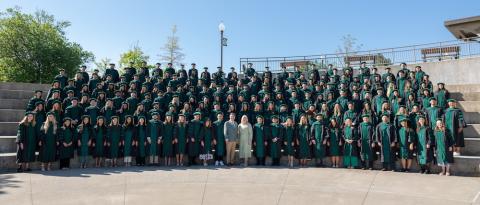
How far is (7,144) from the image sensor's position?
10461mm

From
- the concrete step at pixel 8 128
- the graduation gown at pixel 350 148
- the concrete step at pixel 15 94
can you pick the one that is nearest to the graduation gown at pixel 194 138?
the graduation gown at pixel 350 148

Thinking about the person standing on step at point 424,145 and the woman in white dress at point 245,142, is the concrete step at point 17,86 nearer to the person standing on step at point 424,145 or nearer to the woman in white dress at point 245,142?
the woman in white dress at point 245,142

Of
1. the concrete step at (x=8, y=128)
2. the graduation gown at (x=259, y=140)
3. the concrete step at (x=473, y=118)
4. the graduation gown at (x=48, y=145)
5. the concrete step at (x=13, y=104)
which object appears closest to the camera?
the graduation gown at (x=48, y=145)

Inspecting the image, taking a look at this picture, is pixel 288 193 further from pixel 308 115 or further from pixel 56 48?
pixel 56 48

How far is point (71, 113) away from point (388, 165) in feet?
31.9

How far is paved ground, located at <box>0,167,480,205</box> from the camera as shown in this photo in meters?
6.81

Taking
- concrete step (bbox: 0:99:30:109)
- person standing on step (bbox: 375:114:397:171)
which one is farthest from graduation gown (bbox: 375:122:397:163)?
concrete step (bbox: 0:99:30:109)

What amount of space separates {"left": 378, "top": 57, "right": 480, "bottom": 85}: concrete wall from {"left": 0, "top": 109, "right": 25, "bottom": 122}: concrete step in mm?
18147

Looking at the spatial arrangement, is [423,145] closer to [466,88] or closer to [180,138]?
[466,88]

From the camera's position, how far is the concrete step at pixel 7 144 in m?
10.4

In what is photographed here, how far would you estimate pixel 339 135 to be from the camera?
35.0 ft

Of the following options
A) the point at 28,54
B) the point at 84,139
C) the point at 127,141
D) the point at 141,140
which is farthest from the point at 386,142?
the point at 28,54

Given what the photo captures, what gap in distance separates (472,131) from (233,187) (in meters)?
8.02

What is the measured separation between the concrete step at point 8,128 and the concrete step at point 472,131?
14437 millimetres
